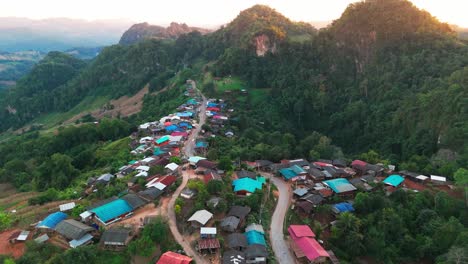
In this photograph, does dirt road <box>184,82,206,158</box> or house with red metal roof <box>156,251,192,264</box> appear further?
dirt road <box>184,82,206,158</box>

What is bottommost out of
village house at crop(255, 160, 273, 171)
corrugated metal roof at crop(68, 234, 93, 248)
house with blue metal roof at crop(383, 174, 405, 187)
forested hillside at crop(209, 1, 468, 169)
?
corrugated metal roof at crop(68, 234, 93, 248)

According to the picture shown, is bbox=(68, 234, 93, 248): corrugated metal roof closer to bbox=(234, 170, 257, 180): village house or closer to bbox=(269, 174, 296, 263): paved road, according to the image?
bbox=(269, 174, 296, 263): paved road

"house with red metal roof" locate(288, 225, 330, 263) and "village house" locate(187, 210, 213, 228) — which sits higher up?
"village house" locate(187, 210, 213, 228)

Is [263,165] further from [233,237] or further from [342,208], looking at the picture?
[233,237]

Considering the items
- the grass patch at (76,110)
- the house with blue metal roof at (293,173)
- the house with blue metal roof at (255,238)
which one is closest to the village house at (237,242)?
the house with blue metal roof at (255,238)

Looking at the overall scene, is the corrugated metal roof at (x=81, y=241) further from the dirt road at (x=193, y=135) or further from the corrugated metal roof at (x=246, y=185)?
the dirt road at (x=193, y=135)

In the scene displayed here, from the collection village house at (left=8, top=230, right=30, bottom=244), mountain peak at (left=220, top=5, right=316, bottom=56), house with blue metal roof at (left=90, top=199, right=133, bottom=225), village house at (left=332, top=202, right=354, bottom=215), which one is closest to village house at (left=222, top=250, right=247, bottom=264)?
house with blue metal roof at (left=90, top=199, right=133, bottom=225)

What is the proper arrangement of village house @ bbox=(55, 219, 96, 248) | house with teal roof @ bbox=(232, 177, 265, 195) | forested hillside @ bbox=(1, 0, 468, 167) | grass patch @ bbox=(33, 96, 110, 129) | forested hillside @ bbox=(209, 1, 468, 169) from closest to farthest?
village house @ bbox=(55, 219, 96, 248), house with teal roof @ bbox=(232, 177, 265, 195), forested hillside @ bbox=(209, 1, 468, 169), forested hillside @ bbox=(1, 0, 468, 167), grass patch @ bbox=(33, 96, 110, 129)

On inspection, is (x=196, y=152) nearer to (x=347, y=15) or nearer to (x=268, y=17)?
(x=347, y=15)
